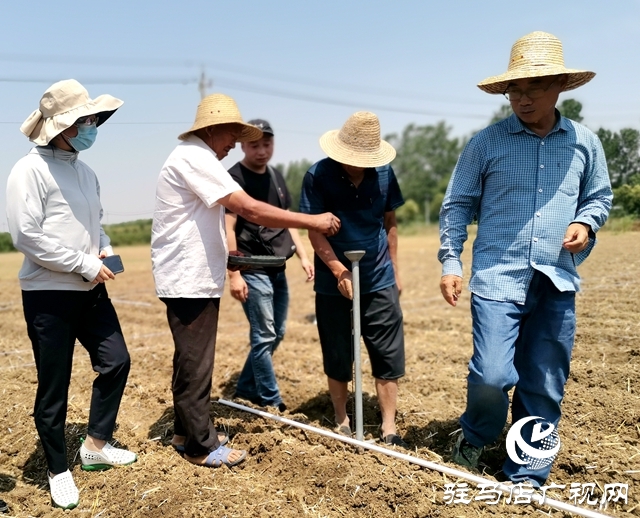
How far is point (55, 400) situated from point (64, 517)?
57 cm

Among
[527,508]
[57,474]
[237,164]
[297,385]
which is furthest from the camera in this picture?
[297,385]

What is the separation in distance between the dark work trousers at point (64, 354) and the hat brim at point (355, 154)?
61.1 inches

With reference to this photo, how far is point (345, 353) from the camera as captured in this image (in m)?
4.04

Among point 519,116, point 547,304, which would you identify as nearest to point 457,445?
point 547,304

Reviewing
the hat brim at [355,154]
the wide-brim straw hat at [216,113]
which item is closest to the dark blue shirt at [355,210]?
the hat brim at [355,154]

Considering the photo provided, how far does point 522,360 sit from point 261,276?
196 cm

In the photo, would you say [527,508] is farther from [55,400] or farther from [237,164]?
[237,164]

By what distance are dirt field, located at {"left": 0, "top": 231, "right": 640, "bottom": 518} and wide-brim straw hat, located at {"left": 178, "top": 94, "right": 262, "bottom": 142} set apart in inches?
72.0

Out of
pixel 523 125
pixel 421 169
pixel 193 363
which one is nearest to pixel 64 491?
pixel 193 363

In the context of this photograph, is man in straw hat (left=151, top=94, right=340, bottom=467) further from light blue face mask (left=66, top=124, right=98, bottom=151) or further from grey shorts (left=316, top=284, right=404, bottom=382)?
grey shorts (left=316, top=284, right=404, bottom=382)

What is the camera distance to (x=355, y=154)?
3705 millimetres

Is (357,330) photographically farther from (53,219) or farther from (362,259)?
(53,219)

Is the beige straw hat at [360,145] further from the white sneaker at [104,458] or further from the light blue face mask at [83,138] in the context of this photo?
the white sneaker at [104,458]

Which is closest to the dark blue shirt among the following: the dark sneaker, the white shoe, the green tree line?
the dark sneaker
